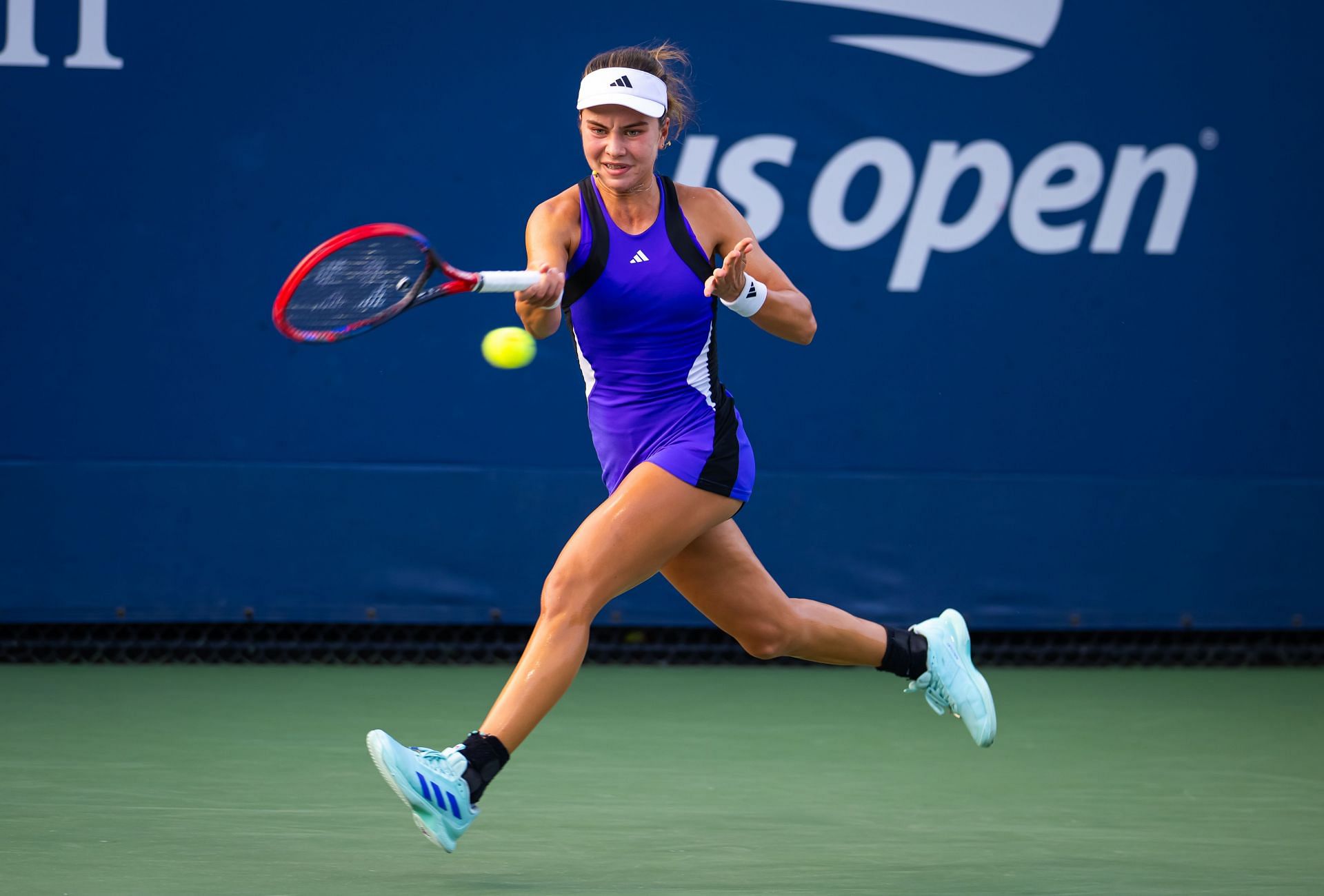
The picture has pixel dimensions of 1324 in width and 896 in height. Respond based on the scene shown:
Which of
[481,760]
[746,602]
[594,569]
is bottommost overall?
[481,760]

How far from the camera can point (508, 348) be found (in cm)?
312

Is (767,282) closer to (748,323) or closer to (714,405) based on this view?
(714,405)

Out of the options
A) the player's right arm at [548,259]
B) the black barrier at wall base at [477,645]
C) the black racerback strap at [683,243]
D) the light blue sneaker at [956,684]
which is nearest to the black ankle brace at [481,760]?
A: the player's right arm at [548,259]

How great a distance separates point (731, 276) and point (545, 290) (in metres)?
0.36

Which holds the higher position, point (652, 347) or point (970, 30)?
point (970, 30)

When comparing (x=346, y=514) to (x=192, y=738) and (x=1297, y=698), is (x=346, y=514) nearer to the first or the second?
(x=192, y=738)

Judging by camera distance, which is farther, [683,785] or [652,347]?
[683,785]

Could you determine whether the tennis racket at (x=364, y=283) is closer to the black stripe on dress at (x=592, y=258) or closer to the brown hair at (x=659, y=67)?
the black stripe on dress at (x=592, y=258)

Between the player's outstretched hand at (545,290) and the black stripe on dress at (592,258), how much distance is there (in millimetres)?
198

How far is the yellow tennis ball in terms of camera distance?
3115 millimetres

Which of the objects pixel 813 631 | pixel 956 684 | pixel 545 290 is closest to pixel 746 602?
pixel 813 631

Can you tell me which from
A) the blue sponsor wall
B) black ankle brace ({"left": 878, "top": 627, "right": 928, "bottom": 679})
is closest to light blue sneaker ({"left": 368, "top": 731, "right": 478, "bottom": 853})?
black ankle brace ({"left": 878, "top": 627, "right": 928, "bottom": 679})

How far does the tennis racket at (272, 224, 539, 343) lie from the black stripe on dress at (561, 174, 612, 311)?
0.78 ft

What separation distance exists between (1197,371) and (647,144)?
322 cm
